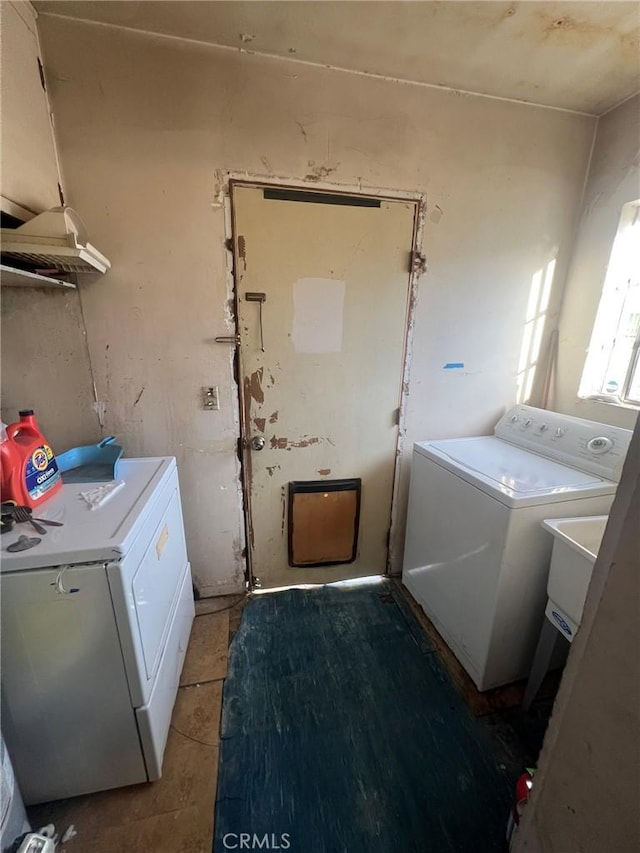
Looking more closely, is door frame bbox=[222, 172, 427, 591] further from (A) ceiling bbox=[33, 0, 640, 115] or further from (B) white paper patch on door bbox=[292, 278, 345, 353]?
(A) ceiling bbox=[33, 0, 640, 115]

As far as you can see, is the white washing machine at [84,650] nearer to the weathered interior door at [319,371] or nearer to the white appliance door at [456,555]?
the weathered interior door at [319,371]

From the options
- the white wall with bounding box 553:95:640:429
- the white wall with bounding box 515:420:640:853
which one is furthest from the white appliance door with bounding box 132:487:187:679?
the white wall with bounding box 553:95:640:429

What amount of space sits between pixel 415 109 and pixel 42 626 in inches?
98.3

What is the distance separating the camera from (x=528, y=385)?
210 cm

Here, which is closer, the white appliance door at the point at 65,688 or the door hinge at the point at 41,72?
the white appliance door at the point at 65,688

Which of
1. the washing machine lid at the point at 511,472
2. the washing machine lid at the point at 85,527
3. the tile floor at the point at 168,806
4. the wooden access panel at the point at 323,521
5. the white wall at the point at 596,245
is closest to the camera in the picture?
the washing machine lid at the point at 85,527

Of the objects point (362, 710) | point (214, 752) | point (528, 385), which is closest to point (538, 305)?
point (528, 385)

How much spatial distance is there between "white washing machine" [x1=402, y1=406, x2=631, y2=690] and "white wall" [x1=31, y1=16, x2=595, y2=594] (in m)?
0.36

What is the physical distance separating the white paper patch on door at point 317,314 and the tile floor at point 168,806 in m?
1.69

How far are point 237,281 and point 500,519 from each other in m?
1.55

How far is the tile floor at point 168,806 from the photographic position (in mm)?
1053

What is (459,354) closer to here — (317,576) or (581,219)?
(581,219)

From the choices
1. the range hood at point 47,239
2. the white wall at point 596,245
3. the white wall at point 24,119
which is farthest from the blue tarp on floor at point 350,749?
the white wall at point 24,119

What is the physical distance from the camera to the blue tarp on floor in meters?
1.08
